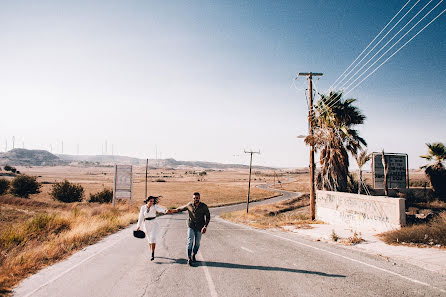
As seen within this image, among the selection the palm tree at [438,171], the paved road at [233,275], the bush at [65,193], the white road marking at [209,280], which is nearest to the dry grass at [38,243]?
the paved road at [233,275]

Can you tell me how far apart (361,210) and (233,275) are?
11.3 m

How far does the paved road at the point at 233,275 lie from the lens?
5.46m

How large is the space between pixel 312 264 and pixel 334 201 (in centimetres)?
1124

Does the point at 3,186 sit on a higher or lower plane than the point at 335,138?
lower

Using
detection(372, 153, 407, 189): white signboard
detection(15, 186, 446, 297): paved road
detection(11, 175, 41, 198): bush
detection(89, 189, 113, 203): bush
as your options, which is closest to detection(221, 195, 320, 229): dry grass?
detection(372, 153, 407, 189): white signboard

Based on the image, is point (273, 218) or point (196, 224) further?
point (273, 218)

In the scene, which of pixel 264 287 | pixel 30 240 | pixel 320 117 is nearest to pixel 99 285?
pixel 264 287

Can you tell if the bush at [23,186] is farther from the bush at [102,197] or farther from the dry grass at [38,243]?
the dry grass at [38,243]

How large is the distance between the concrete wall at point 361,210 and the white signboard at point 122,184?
21.4 m

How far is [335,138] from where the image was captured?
1919 centimetres

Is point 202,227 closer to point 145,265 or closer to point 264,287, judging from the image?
point 145,265

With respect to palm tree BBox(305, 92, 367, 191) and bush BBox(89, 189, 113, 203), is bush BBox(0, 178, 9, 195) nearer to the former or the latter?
bush BBox(89, 189, 113, 203)

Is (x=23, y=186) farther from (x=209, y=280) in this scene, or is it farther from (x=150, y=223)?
(x=209, y=280)

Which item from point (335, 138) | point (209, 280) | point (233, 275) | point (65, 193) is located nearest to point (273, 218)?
point (335, 138)
